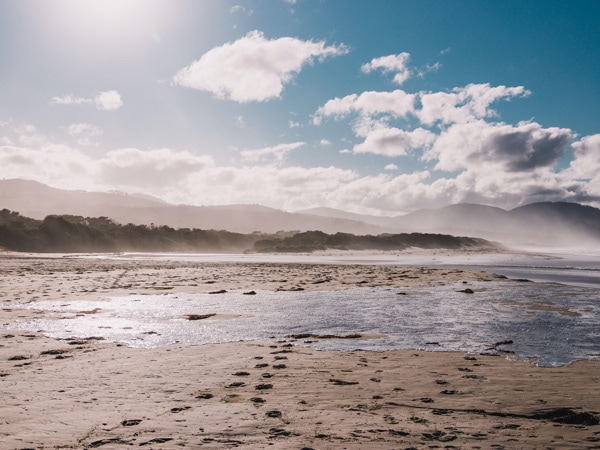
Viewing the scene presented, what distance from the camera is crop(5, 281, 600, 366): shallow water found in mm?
9367

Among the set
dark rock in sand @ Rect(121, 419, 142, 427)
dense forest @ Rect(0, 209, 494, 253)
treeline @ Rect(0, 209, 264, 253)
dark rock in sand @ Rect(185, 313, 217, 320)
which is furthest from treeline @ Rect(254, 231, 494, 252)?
dark rock in sand @ Rect(121, 419, 142, 427)

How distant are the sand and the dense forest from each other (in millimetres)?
62484

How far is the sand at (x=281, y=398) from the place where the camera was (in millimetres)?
4590

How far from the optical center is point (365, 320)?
12.1 meters

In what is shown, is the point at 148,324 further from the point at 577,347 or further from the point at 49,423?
the point at 577,347

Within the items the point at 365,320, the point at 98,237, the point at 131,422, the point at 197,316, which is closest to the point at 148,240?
the point at 98,237

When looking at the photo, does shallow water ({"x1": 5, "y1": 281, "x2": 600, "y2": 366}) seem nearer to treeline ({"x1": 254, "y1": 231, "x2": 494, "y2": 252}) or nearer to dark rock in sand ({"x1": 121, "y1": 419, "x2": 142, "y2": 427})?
dark rock in sand ({"x1": 121, "y1": 419, "x2": 142, "y2": 427})

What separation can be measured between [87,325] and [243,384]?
258 inches

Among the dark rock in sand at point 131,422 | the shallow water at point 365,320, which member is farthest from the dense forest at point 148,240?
the dark rock in sand at point 131,422

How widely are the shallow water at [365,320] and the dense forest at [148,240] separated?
185 ft

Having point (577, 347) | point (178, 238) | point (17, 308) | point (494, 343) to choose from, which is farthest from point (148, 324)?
point (178, 238)

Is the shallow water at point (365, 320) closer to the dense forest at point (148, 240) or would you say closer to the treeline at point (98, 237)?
the treeline at point (98, 237)

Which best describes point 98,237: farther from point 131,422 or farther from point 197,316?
point 131,422

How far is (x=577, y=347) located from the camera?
887 cm
